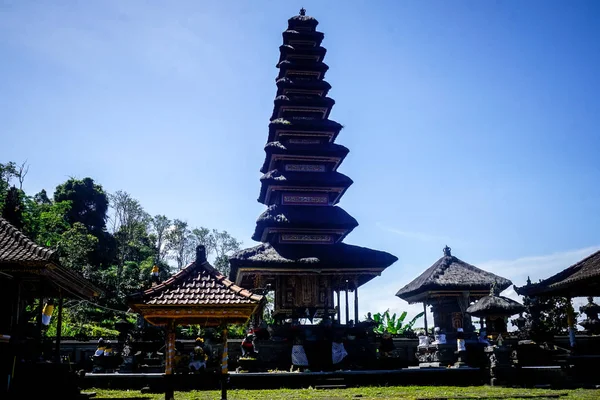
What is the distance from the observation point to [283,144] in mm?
28688

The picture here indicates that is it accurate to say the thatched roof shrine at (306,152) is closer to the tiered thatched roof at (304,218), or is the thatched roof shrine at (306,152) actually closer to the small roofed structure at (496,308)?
the tiered thatched roof at (304,218)

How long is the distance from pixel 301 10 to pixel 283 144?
11.4 metres

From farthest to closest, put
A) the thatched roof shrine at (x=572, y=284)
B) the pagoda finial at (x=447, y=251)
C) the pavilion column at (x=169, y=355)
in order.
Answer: the pagoda finial at (x=447, y=251), the thatched roof shrine at (x=572, y=284), the pavilion column at (x=169, y=355)

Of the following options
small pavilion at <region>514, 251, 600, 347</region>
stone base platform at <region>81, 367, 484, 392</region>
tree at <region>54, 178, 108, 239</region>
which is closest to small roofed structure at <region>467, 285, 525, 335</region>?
small pavilion at <region>514, 251, 600, 347</region>

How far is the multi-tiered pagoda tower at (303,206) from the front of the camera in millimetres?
23609

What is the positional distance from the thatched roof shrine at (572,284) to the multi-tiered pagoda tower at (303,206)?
260 inches

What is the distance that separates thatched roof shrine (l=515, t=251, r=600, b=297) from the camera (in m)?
18.4

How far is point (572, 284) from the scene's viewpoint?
1855 centimetres

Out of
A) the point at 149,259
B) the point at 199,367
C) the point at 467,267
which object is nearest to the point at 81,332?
the point at 149,259

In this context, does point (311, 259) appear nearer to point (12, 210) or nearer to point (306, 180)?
point (306, 180)

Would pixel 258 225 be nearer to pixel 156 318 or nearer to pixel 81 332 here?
pixel 156 318

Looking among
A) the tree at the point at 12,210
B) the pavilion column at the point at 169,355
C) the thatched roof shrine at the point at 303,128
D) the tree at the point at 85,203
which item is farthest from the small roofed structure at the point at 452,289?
the tree at the point at 85,203

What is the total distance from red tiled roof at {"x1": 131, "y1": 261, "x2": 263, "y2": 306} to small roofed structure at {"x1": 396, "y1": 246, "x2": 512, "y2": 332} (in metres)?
17.4

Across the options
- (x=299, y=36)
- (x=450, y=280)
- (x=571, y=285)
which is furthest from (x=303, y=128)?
(x=571, y=285)
